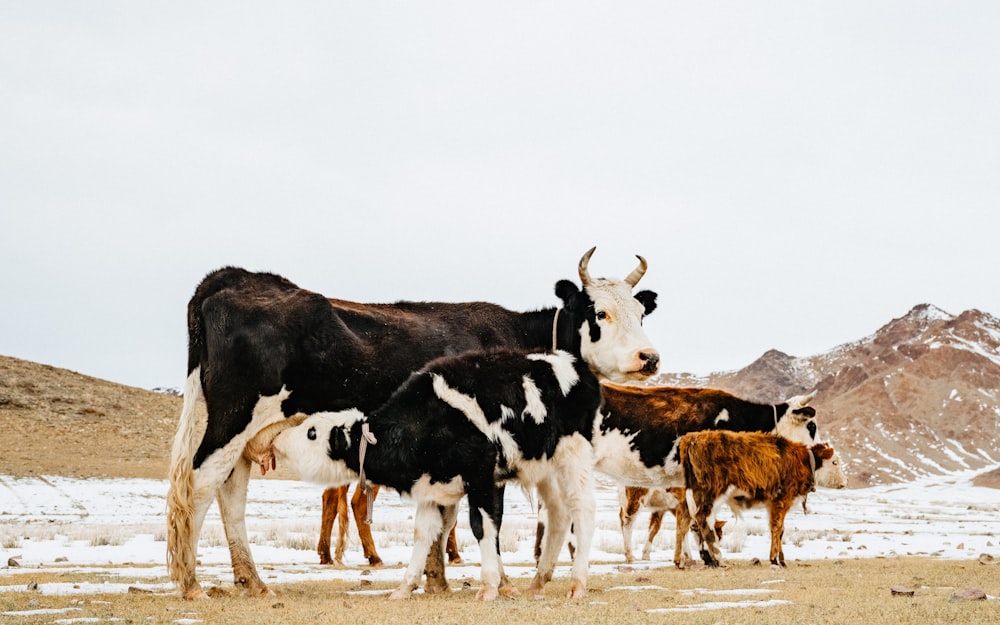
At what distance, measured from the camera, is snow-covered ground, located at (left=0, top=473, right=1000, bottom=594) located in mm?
12781

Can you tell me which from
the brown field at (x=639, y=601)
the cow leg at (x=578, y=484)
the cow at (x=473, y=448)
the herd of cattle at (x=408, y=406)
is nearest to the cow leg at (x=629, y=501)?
the brown field at (x=639, y=601)

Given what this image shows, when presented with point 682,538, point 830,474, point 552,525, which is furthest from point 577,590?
point 830,474

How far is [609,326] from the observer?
10.5m

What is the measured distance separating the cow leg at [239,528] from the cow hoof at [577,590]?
2.93 meters

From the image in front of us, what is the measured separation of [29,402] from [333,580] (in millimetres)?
51530

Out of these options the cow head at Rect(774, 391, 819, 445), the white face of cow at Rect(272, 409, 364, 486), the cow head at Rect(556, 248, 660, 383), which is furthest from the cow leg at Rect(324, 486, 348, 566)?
the cow head at Rect(774, 391, 819, 445)

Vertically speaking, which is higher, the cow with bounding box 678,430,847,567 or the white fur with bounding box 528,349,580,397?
the white fur with bounding box 528,349,580,397

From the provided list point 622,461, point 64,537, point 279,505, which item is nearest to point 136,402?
point 279,505

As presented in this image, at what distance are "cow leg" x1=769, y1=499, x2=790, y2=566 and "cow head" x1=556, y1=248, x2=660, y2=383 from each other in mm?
4540

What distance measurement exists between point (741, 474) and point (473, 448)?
6.40 metres

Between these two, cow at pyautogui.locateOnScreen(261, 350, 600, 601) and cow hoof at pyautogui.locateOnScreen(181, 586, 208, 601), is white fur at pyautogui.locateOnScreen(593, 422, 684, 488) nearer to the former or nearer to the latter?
cow at pyautogui.locateOnScreen(261, 350, 600, 601)

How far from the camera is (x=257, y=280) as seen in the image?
33.6ft

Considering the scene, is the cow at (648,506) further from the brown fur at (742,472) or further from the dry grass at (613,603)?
the dry grass at (613,603)

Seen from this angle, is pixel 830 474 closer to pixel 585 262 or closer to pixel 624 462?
pixel 624 462
